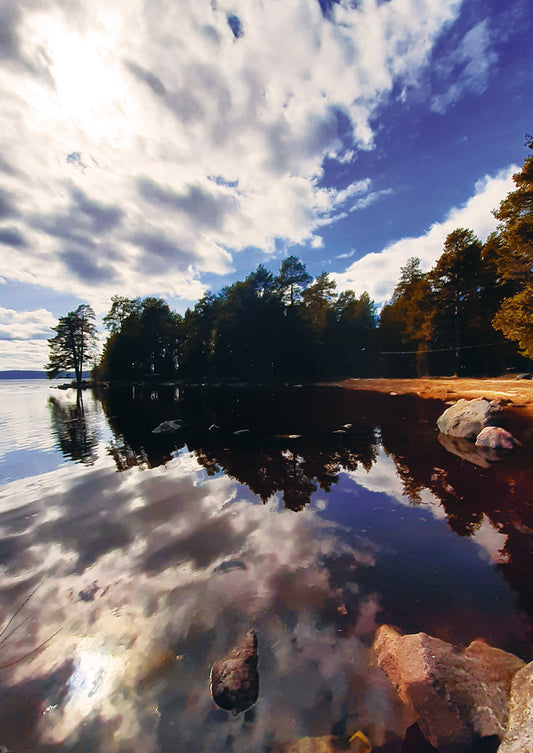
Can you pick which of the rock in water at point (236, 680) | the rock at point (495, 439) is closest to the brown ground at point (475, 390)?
the rock at point (495, 439)

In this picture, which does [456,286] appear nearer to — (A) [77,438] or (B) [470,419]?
(B) [470,419]

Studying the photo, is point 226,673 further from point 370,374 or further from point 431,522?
point 370,374

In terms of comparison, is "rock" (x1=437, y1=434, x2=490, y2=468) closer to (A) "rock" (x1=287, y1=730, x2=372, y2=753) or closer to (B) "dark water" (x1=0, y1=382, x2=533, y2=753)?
(B) "dark water" (x1=0, y1=382, x2=533, y2=753)

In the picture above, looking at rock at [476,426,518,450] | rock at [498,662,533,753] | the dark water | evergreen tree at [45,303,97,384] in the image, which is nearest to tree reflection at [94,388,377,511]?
the dark water

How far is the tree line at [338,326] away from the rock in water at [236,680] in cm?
1916

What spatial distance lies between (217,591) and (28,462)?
8.97m

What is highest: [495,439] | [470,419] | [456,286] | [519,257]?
[456,286]

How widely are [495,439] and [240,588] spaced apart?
906 centimetres

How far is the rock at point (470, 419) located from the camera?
9.66 metres

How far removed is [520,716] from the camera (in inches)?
75.5

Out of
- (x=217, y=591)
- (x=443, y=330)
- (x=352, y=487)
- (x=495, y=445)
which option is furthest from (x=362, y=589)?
(x=443, y=330)

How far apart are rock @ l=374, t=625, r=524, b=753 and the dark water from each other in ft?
0.62

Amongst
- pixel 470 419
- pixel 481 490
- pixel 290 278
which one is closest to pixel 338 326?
pixel 290 278

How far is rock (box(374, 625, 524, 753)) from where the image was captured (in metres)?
1.95
